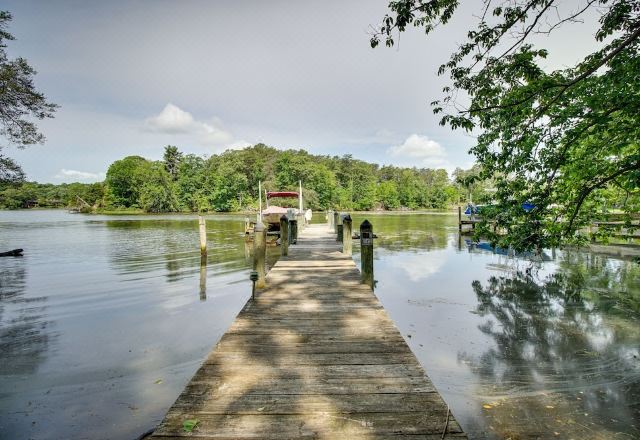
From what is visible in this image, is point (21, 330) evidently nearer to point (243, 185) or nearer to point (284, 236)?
point (284, 236)

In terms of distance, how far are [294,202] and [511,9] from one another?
186 feet

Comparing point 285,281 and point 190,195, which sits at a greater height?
point 190,195

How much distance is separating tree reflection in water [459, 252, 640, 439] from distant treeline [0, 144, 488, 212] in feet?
186

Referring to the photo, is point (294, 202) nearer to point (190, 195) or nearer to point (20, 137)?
point (190, 195)

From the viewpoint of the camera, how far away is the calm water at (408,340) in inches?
169

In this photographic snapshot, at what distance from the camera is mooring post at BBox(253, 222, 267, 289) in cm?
629

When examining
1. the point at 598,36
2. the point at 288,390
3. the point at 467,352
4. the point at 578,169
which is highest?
the point at 598,36

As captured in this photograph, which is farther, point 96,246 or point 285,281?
point 96,246

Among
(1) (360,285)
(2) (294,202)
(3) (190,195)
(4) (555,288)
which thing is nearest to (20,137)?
(1) (360,285)

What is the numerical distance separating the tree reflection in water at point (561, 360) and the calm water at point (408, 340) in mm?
24

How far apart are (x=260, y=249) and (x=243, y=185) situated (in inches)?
2749

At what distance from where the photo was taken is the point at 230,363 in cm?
343

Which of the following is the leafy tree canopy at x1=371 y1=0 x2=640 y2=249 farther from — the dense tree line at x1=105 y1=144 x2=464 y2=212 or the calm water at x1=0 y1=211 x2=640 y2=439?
the dense tree line at x1=105 y1=144 x2=464 y2=212

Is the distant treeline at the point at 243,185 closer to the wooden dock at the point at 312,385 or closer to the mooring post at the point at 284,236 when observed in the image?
the mooring post at the point at 284,236
